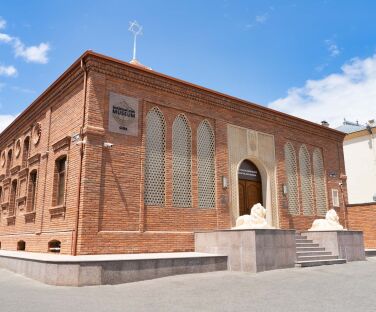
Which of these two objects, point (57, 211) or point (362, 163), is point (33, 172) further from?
point (362, 163)

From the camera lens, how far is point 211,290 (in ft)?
26.6

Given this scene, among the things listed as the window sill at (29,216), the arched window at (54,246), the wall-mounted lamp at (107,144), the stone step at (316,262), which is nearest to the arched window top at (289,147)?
the stone step at (316,262)

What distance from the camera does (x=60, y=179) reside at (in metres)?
13.2

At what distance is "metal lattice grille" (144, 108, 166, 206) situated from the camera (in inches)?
495

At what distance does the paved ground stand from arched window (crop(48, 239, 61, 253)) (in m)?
1.85

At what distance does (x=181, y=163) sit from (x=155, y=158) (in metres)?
1.12

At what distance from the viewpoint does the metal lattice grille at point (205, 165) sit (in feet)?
45.8

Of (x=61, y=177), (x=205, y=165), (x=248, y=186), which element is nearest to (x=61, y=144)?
(x=61, y=177)

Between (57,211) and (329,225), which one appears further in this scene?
(329,225)

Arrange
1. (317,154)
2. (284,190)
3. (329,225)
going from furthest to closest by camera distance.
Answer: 1. (317,154)
2. (284,190)
3. (329,225)

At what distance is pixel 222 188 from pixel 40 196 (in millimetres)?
6764

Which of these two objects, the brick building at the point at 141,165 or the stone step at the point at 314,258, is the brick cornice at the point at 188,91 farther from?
the stone step at the point at 314,258

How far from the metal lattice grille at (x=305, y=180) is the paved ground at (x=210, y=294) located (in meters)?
7.33

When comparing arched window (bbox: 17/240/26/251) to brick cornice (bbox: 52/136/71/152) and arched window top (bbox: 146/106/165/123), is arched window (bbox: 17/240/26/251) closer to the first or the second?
brick cornice (bbox: 52/136/71/152)
